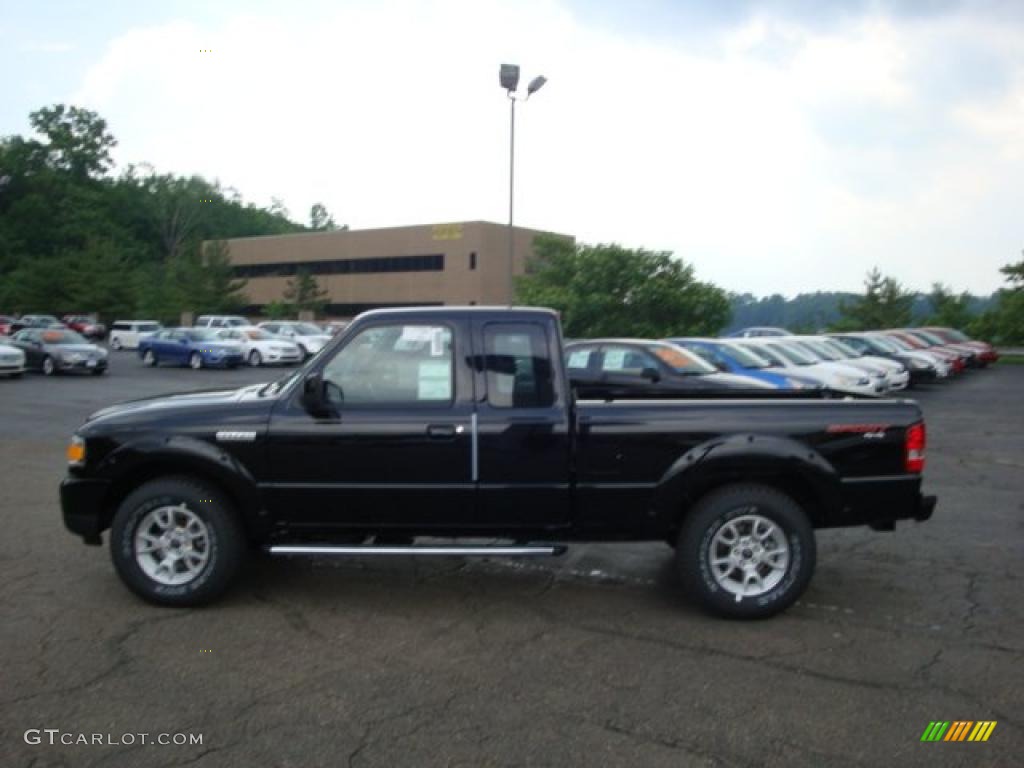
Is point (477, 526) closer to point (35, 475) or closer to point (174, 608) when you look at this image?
point (174, 608)

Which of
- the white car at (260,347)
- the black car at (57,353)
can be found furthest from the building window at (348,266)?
the black car at (57,353)

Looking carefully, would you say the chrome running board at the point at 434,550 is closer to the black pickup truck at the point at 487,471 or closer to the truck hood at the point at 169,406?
the black pickup truck at the point at 487,471

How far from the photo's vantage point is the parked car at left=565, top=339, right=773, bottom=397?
42.6ft

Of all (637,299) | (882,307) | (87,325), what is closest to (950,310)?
(882,307)

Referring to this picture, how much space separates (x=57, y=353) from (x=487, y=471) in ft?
85.3

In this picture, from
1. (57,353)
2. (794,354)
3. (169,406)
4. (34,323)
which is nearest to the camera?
(169,406)

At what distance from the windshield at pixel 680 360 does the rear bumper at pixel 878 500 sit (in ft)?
25.7

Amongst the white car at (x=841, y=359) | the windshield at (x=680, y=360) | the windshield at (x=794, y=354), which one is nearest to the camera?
the windshield at (x=680, y=360)

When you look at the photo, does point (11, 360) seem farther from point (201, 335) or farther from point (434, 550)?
point (434, 550)

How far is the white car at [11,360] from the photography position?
85.8 feet

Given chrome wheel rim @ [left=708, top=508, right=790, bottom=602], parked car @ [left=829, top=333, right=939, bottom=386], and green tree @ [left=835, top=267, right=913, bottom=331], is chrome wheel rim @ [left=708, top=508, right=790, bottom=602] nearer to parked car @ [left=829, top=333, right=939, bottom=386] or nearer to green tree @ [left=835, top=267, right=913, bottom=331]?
parked car @ [left=829, top=333, right=939, bottom=386]

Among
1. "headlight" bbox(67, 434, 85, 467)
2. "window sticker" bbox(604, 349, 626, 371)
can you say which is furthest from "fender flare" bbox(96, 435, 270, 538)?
"window sticker" bbox(604, 349, 626, 371)

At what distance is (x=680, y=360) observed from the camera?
13.7 meters

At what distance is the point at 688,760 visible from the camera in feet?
12.2
